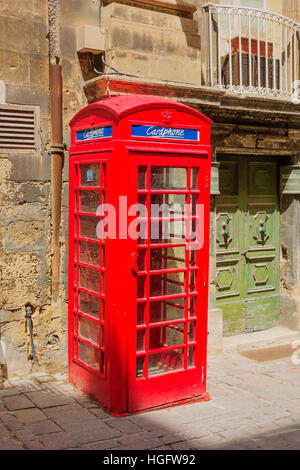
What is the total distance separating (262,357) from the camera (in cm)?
753

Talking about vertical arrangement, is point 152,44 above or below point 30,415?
above

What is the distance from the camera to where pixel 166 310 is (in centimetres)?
560

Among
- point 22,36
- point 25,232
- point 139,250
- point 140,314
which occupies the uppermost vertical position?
point 22,36

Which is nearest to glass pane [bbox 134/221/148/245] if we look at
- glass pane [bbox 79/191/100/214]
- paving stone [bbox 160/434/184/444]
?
glass pane [bbox 79/191/100/214]

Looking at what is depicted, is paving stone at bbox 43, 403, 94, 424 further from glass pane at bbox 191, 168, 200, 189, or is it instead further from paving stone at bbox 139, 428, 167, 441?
glass pane at bbox 191, 168, 200, 189

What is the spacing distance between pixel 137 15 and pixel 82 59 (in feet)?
2.85

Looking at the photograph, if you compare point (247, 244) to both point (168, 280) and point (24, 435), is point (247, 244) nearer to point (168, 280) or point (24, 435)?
point (168, 280)

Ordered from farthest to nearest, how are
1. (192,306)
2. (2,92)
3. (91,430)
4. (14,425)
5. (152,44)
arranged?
(152,44), (2,92), (192,306), (14,425), (91,430)

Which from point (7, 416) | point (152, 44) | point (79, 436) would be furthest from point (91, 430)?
point (152, 44)

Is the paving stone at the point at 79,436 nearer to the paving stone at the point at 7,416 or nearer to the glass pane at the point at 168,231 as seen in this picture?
the paving stone at the point at 7,416

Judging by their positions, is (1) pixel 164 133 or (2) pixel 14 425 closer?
(2) pixel 14 425

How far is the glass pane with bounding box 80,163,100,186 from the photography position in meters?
5.54

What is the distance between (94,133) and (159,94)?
146 centimetres
